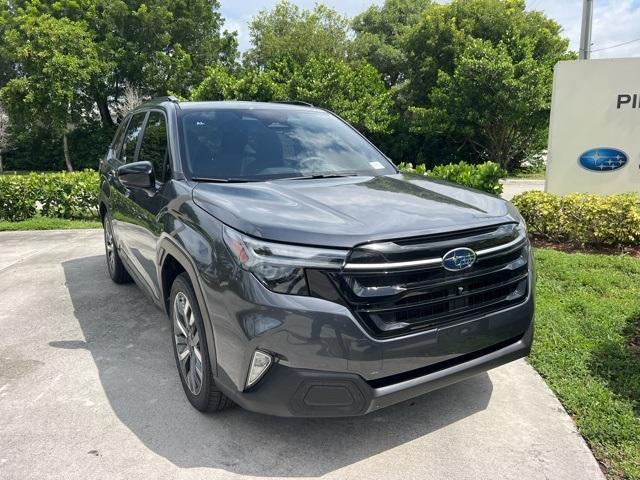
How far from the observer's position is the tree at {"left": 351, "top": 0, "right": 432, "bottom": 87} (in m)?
31.9

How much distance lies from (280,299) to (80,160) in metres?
31.7

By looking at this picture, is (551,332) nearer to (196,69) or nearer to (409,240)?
(409,240)

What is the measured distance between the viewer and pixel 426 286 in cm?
246

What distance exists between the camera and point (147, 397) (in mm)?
3338

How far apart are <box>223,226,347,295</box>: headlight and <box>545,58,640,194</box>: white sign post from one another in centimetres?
649

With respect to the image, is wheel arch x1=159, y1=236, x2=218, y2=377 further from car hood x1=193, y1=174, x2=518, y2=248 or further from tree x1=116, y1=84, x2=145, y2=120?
tree x1=116, y1=84, x2=145, y2=120

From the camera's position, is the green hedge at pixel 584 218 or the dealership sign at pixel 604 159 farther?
the dealership sign at pixel 604 159

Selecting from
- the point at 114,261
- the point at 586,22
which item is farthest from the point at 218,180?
the point at 586,22

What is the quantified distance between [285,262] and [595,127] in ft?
22.5

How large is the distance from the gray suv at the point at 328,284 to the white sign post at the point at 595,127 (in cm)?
522

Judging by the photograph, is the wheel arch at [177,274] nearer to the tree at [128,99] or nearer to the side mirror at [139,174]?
the side mirror at [139,174]

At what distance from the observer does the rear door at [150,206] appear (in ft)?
11.5

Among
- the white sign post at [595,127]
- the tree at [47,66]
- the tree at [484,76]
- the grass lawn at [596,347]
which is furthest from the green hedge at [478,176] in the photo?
the tree at [47,66]

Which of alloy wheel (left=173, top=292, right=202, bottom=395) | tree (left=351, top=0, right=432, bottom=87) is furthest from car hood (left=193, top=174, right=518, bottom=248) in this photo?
tree (left=351, top=0, right=432, bottom=87)
